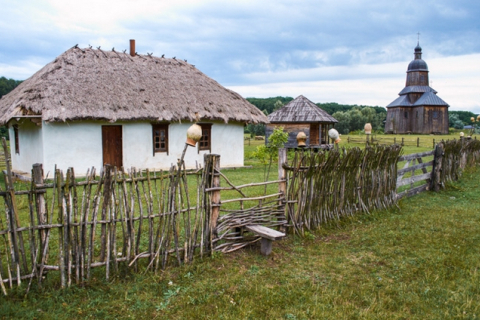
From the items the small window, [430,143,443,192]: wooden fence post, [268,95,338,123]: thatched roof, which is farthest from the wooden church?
the small window

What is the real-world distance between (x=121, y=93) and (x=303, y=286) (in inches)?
414

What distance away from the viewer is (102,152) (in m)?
12.6

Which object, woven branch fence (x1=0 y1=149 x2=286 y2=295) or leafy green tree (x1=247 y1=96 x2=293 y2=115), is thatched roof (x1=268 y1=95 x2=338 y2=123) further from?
leafy green tree (x1=247 y1=96 x2=293 y2=115)

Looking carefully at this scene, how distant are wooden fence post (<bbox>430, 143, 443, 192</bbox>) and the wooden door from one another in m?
9.25

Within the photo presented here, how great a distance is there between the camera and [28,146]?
1290cm

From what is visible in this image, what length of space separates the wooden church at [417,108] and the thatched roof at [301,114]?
70.7 feet

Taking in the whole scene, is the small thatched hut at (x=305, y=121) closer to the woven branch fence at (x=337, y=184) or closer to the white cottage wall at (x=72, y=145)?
the white cottage wall at (x=72, y=145)

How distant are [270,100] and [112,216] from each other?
59441 millimetres

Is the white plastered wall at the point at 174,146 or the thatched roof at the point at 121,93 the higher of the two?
the thatched roof at the point at 121,93

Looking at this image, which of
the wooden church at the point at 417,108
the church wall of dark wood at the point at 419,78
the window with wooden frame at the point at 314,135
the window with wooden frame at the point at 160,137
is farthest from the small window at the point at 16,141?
the church wall of dark wood at the point at 419,78

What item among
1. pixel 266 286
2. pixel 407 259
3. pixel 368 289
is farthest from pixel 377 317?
pixel 407 259

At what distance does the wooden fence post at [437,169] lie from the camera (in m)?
9.46

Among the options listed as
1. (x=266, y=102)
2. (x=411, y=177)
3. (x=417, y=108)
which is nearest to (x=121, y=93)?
(x=411, y=177)

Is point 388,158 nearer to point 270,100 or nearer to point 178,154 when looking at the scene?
point 178,154
